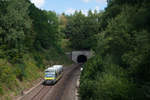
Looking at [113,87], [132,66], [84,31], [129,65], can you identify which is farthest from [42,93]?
[84,31]

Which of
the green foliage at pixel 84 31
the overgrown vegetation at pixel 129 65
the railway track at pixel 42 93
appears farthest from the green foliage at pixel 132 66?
the green foliage at pixel 84 31

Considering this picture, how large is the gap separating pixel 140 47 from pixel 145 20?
271 cm

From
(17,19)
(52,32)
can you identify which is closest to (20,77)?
(17,19)

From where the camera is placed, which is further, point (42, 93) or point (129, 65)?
point (42, 93)

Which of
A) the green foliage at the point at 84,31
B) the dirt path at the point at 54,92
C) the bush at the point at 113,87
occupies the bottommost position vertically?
the dirt path at the point at 54,92

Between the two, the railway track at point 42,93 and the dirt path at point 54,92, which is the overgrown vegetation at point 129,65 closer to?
the dirt path at point 54,92

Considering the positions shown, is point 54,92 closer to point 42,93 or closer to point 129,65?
point 42,93

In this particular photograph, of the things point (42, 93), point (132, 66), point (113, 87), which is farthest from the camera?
point (42, 93)

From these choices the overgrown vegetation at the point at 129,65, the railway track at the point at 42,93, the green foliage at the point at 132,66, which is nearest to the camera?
the green foliage at the point at 132,66

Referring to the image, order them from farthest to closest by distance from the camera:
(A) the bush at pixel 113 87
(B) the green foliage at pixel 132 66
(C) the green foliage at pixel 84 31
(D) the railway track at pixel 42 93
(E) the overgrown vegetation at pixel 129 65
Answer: (C) the green foliage at pixel 84 31, (D) the railway track at pixel 42 93, (A) the bush at pixel 113 87, (E) the overgrown vegetation at pixel 129 65, (B) the green foliage at pixel 132 66

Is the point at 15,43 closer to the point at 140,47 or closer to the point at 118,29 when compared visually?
the point at 118,29

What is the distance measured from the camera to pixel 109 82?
690 inches

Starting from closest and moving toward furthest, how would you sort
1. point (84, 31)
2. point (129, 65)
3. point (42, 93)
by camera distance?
point (129, 65) < point (42, 93) < point (84, 31)

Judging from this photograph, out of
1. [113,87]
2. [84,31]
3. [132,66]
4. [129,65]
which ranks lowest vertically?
[113,87]
